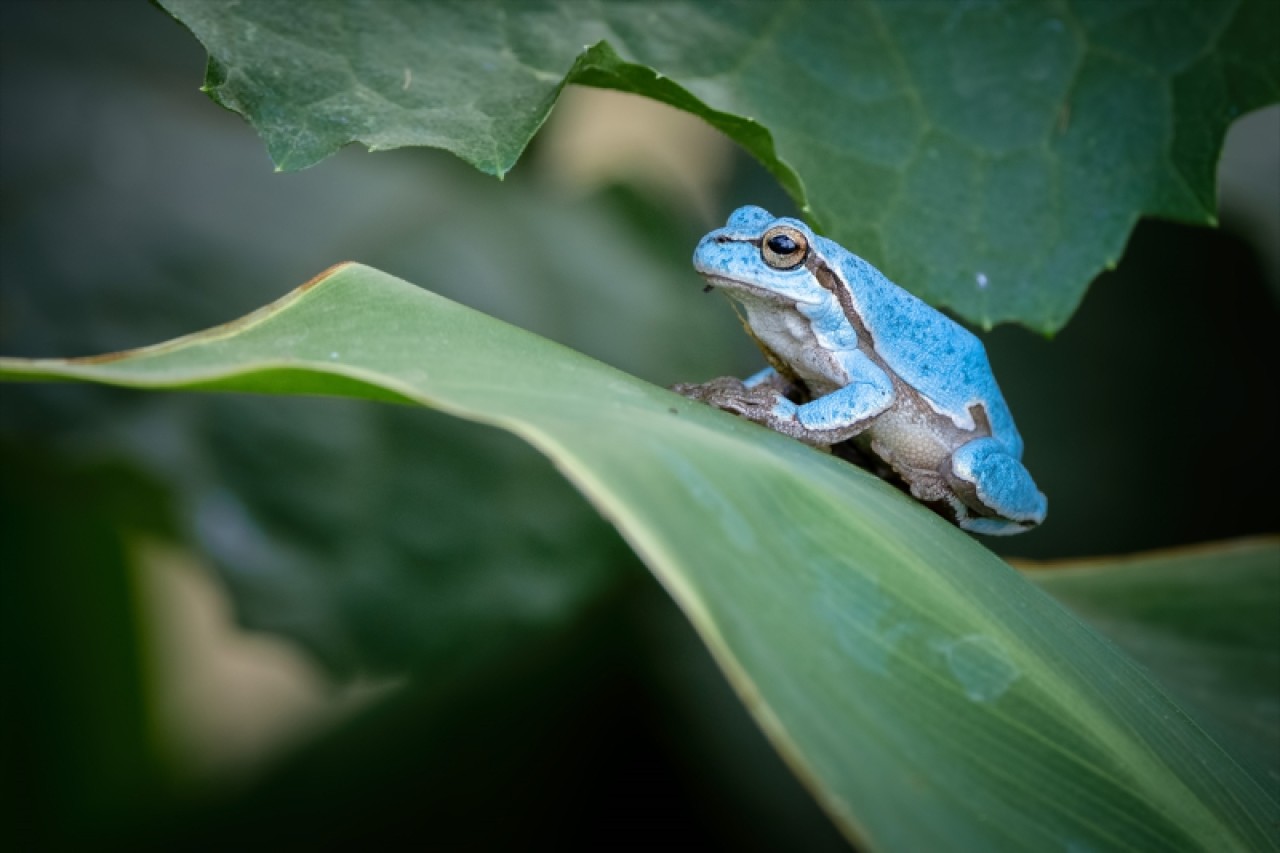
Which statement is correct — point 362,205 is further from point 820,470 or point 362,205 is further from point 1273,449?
point 1273,449

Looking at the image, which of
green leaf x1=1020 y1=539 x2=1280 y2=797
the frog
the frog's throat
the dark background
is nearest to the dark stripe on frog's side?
the frog

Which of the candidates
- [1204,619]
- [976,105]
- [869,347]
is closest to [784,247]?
[869,347]

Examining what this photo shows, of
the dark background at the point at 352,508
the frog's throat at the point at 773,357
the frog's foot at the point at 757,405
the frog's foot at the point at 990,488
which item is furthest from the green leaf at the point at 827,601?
the dark background at the point at 352,508

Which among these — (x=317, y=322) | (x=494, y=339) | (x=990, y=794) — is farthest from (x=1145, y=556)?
(x=317, y=322)

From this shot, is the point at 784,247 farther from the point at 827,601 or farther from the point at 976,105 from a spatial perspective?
the point at 827,601

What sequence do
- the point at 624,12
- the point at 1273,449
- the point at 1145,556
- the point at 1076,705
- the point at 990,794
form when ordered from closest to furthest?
1. the point at 990,794
2. the point at 1076,705
3. the point at 624,12
4. the point at 1145,556
5. the point at 1273,449

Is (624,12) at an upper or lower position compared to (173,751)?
upper

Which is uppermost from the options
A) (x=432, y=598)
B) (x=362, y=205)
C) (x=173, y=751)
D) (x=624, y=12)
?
(x=624, y=12)
